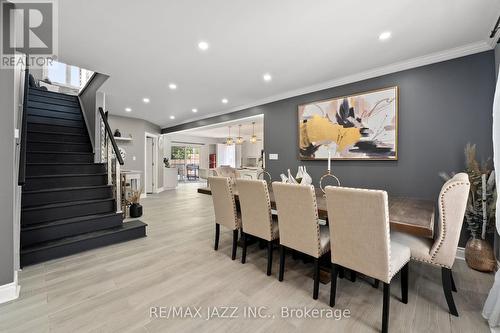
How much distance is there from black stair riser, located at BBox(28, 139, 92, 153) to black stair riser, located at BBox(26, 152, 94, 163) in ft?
0.90

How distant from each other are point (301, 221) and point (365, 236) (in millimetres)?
511

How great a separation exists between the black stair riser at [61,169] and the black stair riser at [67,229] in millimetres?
1079

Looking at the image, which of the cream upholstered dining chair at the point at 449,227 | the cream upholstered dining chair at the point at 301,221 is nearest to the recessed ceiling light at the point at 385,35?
the cream upholstered dining chair at the point at 449,227

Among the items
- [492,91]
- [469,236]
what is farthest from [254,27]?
[469,236]

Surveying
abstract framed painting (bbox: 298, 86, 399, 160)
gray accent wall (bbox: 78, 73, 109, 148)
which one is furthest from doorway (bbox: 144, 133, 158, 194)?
abstract framed painting (bbox: 298, 86, 399, 160)

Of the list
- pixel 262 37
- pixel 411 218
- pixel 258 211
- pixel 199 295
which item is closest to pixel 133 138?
pixel 262 37

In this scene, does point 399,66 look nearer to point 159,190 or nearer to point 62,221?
point 62,221

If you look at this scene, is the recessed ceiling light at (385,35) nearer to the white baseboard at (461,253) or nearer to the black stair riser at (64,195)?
the white baseboard at (461,253)

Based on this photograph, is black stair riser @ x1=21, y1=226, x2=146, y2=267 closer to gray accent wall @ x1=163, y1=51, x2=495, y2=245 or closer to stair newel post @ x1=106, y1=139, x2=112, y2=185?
stair newel post @ x1=106, y1=139, x2=112, y2=185

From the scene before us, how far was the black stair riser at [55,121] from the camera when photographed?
3908 mm

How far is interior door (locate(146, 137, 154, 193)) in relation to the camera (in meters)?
7.37

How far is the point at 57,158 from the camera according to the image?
3557 millimetres

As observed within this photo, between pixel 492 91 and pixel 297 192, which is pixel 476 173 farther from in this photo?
pixel 297 192

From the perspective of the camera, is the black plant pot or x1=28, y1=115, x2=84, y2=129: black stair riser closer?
x1=28, y1=115, x2=84, y2=129: black stair riser
